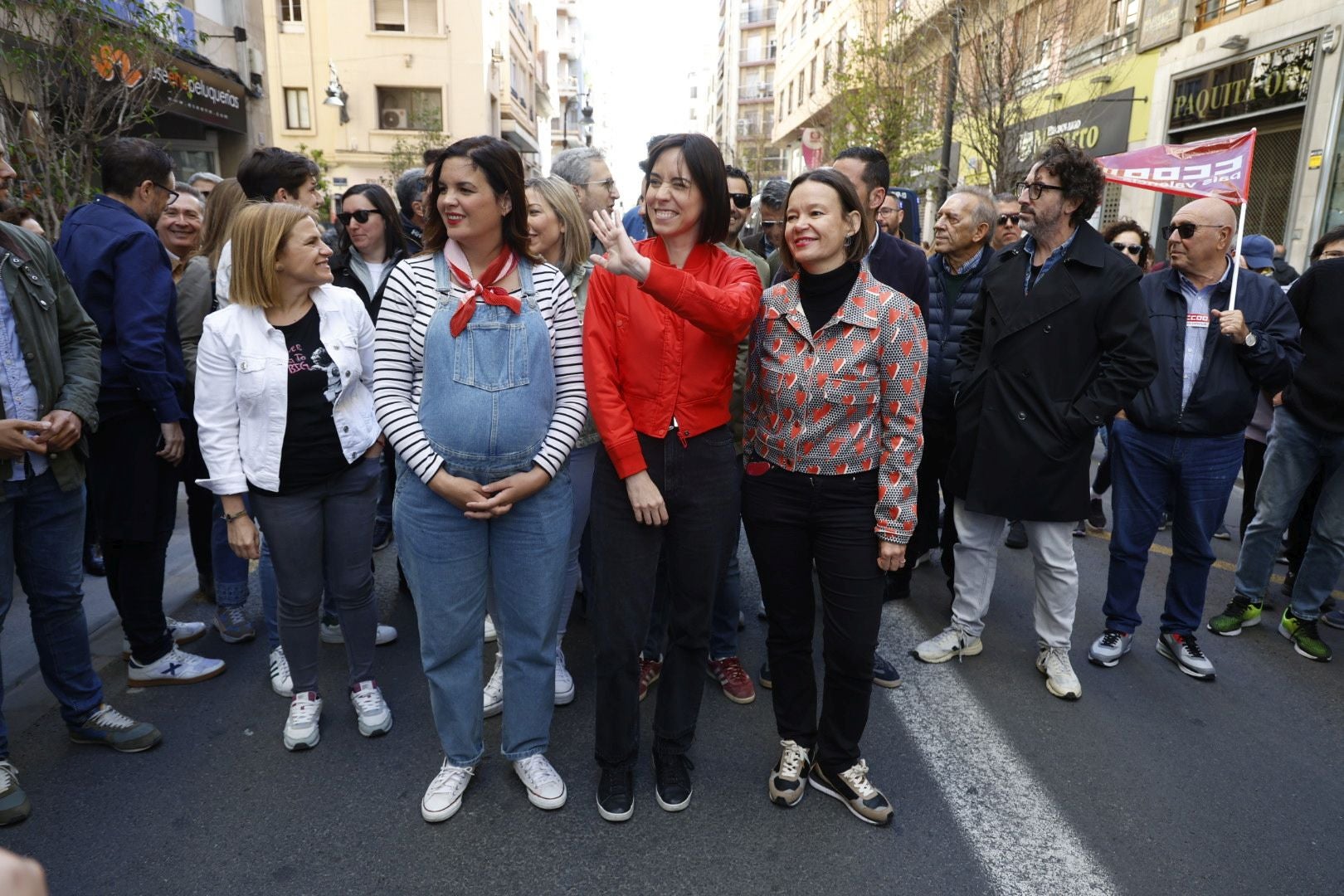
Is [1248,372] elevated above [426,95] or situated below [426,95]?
below

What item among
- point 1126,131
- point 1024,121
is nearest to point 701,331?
point 1024,121

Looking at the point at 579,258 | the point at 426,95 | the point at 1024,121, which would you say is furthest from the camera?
the point at 426,95

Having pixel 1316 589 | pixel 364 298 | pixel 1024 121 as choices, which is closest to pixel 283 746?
pixel 364 298

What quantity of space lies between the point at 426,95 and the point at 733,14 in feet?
136

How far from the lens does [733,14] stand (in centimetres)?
6562

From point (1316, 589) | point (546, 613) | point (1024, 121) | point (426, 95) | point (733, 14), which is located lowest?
point (1316, 589)

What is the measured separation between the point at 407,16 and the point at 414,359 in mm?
33746

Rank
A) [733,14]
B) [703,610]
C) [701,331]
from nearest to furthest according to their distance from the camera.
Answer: [701,331] < [703,610] < [733,14]

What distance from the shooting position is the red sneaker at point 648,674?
3904 mm

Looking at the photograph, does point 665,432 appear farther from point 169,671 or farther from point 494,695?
point 169,671

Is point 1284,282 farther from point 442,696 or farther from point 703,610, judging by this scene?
point 442,696

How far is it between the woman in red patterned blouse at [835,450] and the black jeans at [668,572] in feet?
0.64

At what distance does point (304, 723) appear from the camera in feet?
11.2

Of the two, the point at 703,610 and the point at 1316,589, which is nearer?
the point at 703,610
